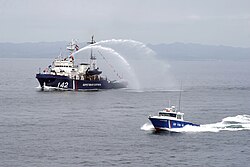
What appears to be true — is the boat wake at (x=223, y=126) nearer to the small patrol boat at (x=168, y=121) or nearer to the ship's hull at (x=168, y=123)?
Answer: the ship's hull at (x=168, y=123)

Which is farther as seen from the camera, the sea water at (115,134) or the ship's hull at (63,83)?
the ship's hull at (63,83)

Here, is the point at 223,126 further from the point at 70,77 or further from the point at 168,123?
the point at 70,77

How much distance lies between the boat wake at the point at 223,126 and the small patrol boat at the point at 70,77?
73.8m

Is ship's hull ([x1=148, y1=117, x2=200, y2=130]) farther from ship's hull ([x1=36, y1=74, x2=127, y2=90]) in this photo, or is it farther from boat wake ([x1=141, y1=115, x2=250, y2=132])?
ship's hull ([x1=36, y1=74, x2=127, y2=90])

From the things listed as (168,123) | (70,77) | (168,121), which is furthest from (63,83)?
(168,121)

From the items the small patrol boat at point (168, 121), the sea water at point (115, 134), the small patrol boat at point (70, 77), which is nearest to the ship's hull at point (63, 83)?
the small patrol boat at point (70, 77)

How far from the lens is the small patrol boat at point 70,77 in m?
167

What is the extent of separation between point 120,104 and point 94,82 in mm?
42678

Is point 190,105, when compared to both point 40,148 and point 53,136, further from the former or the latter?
point 40,148

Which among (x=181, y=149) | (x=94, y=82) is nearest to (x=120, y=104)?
(x=94, y=82)

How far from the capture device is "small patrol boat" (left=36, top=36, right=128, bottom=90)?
16725cm

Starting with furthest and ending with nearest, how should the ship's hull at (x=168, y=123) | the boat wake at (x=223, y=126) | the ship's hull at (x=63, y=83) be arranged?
the ship's hull at (x=63, y=83) → the boat wake at (x=223, y=126) → the ship's hull at (x=168, y=123)

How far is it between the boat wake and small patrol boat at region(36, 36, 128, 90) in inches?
2906

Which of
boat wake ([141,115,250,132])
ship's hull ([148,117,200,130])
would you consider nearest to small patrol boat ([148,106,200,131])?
ship's hull ([148,117,200,130])
